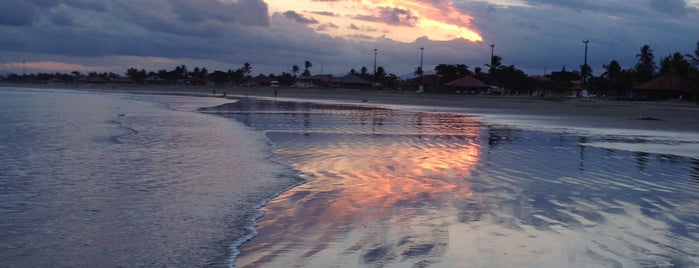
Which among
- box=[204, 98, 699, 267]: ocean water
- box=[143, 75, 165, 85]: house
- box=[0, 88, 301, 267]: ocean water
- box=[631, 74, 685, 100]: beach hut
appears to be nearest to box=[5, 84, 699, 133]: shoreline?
box=[631, 74, 685, 100]: beach hut

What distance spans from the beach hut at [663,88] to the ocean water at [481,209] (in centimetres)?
5014

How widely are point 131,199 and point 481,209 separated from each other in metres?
5.13

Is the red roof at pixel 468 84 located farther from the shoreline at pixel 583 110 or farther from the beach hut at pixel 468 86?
the shoreline at pixel 583 110

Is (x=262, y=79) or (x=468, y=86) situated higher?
(x=262, y=79)

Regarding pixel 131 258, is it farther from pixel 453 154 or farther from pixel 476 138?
pixel 476 138

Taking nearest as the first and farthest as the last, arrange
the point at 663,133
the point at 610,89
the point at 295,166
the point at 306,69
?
1. the point at 295,166
2. the point at 663,133
3. the point at 610,89
4. the point at 306,69

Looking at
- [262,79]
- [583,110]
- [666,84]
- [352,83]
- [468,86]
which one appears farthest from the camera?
[262,79]

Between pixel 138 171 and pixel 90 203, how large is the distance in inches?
123

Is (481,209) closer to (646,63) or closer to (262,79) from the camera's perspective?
(646,63)

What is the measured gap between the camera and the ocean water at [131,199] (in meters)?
5.94

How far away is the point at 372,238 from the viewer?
21.2ft

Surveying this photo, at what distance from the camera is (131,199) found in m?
8.71

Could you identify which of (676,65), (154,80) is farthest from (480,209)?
(154,80)

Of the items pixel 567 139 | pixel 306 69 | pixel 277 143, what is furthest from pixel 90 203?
pixel 306 69
